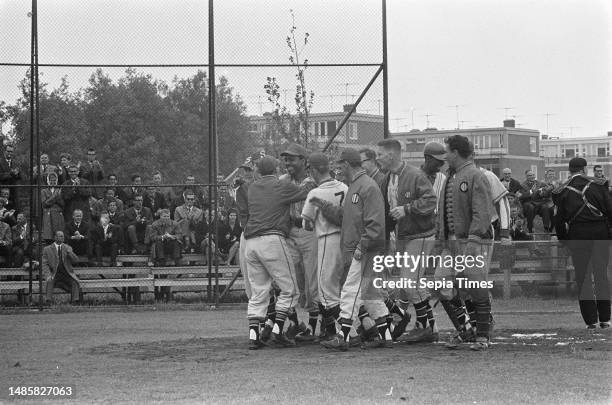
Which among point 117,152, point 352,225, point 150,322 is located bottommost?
point 150,322

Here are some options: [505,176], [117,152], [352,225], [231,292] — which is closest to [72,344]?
[352,225]

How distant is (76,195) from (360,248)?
910cm

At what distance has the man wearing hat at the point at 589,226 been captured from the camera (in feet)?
44.9

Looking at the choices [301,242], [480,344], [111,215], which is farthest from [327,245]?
[111,215]

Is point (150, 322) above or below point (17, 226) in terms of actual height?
below

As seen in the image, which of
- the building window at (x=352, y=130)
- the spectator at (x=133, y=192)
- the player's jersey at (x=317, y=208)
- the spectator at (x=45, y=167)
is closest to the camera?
the player's jersey at (x=317, y=208)

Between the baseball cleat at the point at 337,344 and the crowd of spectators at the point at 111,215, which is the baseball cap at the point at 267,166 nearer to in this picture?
the baseball cleat at the point at 337,344

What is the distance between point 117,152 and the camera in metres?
21.9

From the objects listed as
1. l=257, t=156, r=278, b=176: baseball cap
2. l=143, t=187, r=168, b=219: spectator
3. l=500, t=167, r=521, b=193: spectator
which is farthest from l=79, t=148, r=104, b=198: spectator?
l=500, t=167, r=521, b=193: spectator

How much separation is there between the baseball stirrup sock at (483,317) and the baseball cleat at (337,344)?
1.36 metres

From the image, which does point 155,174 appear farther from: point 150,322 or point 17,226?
point 150,322

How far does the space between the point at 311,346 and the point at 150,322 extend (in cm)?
483

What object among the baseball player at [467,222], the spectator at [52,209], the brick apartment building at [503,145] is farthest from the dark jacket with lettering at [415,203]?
the brick apartment building at [503,145]

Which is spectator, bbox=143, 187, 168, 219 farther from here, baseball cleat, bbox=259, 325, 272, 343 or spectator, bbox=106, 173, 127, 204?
baseball cleat, bbox=259, 325, 272, 343
